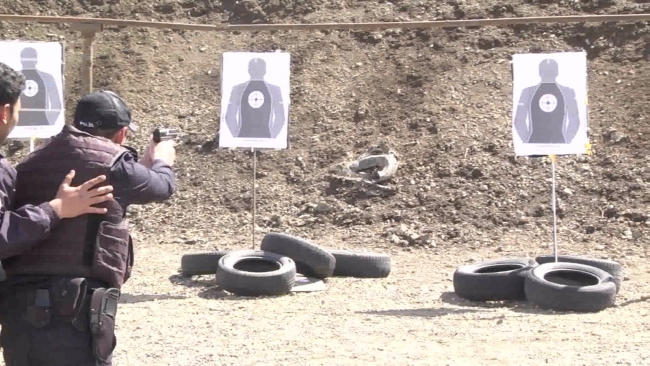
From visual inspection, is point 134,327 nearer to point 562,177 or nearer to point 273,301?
point 273,301

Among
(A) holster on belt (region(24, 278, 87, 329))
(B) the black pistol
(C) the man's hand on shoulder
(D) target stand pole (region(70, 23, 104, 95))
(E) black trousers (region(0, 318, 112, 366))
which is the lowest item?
(E) black trousers (region(0, 318, 112, 366))

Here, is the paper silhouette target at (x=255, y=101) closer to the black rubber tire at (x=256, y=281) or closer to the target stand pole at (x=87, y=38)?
the target stand pole at (x=87, y=38)

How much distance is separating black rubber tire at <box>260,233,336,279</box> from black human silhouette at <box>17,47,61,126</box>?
3.03 metres

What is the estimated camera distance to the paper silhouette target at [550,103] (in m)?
8.92

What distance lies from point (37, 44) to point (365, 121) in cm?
483

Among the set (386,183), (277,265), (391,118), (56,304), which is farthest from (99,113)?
(391,118)

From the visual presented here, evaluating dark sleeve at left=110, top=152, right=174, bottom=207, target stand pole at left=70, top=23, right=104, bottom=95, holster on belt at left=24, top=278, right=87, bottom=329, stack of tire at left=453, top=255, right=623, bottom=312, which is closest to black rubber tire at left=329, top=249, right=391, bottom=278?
stack of tire at left=453, top=255, right=623, bottom=312

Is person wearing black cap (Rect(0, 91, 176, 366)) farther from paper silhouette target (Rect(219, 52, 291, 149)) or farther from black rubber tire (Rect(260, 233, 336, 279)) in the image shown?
paper silhouette target (Rect(219, 52, 291, 149))

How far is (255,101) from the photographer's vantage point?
33.2 ft

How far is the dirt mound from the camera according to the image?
11.4 m

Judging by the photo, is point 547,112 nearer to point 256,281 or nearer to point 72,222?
point 256,281

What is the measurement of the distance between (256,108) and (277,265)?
2326 mm

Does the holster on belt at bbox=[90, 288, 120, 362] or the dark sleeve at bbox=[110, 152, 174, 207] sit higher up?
the dark sleeve at bbox=[110, 152, 174, 207]

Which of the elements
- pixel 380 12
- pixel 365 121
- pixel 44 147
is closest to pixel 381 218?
pixel 365 121
